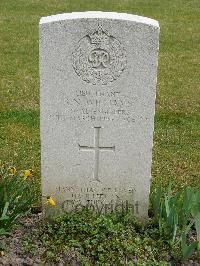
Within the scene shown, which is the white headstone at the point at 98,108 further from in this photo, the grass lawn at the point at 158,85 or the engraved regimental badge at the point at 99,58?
the grass lawn at the point at 158,85

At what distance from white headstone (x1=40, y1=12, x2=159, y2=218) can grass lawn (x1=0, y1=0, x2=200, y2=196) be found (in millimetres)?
1276

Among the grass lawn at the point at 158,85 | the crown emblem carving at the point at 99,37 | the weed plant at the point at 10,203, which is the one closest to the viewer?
the crown emblem carving at the point at 99,37

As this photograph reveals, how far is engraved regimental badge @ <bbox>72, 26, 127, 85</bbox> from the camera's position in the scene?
164 inches

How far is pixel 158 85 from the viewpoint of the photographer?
9.47 metres

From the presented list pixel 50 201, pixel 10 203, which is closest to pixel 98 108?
pixel 50 201

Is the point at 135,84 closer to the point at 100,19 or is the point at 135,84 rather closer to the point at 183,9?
the point at 100,19

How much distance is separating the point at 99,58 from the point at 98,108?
1.26 ft

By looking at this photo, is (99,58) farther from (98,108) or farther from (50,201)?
(50,201)

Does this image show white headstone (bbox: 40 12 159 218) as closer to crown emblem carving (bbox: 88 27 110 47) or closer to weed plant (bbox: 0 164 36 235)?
crown emblem carving (bbox: 88 27 110 47)

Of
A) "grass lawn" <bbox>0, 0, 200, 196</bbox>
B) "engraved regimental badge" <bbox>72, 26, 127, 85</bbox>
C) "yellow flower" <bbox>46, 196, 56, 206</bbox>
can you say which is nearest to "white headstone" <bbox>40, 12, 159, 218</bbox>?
"engraved regimental badge" <bbox>72, 26, 127, 85</bbox>

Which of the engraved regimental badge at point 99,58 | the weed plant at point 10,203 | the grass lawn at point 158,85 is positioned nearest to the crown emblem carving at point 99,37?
the engraved regimental badge at point 99,58

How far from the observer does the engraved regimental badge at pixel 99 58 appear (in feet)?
13.7

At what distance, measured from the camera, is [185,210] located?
14.7ft

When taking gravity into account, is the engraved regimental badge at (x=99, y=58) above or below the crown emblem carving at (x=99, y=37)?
below
